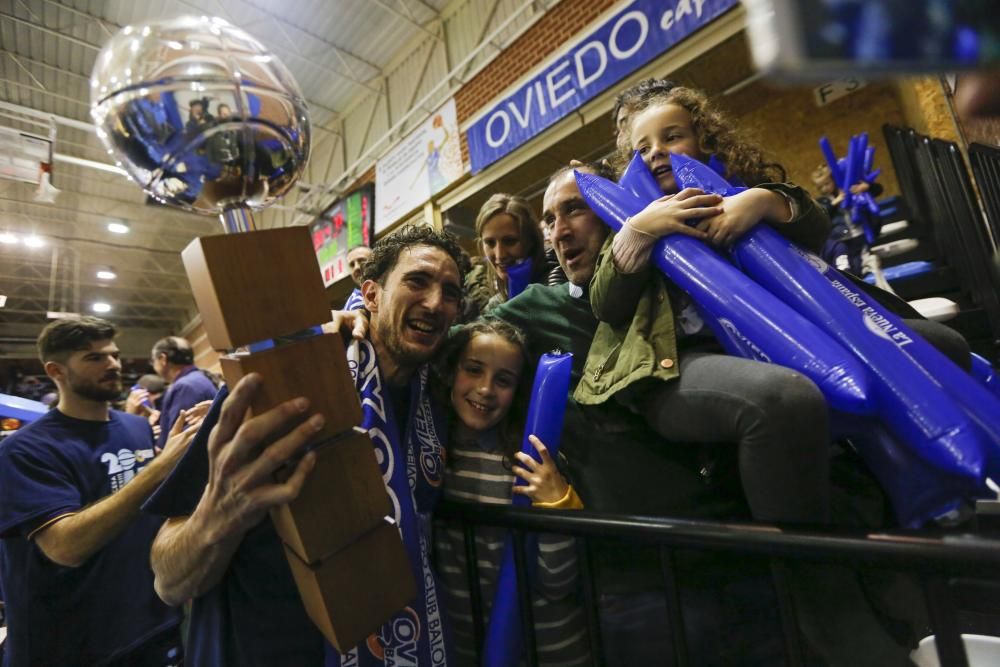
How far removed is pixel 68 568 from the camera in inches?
56.8

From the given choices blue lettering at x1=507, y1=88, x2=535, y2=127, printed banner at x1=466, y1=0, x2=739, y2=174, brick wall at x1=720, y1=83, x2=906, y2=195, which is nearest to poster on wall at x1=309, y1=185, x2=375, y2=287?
printed banner at x1=466, y1=0, x2=739, y2=174

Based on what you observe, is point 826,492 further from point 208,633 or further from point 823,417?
point 208,633

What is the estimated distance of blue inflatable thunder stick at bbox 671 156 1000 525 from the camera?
59 centimetres

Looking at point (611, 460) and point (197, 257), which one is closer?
point (197, 257)

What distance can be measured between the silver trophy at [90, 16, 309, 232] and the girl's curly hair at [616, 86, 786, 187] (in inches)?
37.1

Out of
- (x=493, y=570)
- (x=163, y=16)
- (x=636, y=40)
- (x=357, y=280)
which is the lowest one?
(x=493, y=570)

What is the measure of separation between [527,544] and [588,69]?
3.59 metres

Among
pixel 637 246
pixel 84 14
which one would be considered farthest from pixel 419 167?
pixel 637 246

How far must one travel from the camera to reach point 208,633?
85 cm

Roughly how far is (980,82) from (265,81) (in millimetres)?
667

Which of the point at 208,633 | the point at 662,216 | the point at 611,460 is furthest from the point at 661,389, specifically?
the point at 208,633

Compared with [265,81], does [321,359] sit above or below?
below

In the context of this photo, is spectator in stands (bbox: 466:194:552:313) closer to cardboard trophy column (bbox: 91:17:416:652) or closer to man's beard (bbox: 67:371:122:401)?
cardboard trophy column (bbox: 91:17:416:652)

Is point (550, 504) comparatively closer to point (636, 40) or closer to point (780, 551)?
point (780, 551)
